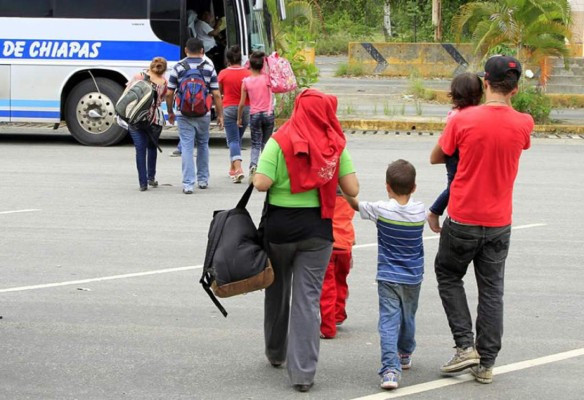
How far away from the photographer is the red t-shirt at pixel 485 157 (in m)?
6.18

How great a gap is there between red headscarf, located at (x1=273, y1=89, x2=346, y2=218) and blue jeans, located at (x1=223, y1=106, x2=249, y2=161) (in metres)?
8.04

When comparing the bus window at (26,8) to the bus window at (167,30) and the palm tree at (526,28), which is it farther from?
the palm tree at (526,28)

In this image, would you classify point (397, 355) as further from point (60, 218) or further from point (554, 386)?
point (60, 218)

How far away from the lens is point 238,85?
48.2 ft

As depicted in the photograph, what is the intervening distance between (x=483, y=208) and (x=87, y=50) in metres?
13.1

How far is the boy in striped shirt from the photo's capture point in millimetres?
6309

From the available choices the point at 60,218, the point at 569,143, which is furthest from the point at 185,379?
the point at 569,143

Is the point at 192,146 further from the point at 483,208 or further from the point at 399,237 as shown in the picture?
the point at 483,208

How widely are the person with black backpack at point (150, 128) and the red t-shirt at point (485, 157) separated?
7570 millimetres

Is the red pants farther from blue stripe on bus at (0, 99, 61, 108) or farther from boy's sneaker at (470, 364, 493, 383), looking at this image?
blue stripe on bus at (0, 99, 61, 108)

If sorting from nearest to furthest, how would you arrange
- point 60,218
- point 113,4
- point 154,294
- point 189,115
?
point 154,294 → point 60,218 → point 189,115 → point 113,4

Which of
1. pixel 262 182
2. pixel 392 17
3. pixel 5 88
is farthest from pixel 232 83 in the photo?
pixel 392 17

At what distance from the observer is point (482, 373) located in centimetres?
643

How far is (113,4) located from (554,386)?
13382mm
